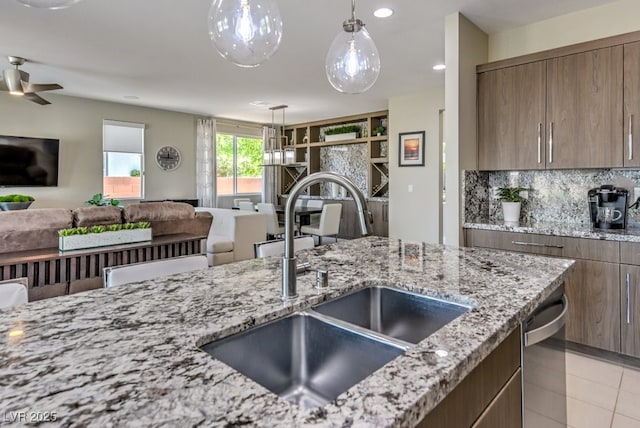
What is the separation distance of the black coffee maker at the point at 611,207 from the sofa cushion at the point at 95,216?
12.9 feet

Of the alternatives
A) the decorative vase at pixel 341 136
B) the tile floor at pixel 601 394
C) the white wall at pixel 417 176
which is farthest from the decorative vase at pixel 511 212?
the decorative vase at pixel 341 136

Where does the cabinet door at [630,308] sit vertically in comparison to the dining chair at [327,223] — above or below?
below

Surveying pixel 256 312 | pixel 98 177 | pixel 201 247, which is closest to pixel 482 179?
pixel 201 247

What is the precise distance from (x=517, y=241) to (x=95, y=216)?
11.4 ft

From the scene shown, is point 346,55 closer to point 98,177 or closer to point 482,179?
point 482,179

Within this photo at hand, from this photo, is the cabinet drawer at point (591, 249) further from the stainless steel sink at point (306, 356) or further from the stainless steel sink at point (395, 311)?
the stainless steel sink at point (306, 356)

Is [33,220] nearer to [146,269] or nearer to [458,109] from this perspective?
[146,269]

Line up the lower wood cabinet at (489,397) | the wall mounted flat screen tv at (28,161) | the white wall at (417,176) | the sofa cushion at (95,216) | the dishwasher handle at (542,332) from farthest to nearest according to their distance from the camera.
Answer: the white wall at (417,176)
the wall mounted flat screen tv at (28,161)
the sofa cushion at (95,216)
the dishwasher handle at (542,332)
the lower wood cabinet at (489,397)

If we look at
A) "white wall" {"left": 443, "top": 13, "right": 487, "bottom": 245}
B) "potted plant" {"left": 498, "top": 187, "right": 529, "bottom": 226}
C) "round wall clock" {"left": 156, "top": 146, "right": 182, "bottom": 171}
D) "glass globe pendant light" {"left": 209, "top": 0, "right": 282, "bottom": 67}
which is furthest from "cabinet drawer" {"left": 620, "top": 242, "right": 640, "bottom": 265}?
"round wall clock" {"left": 156, "top": 146, "right": 182, "bottom": 171}

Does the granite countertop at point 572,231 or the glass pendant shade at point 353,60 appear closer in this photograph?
the glass pendant shade at point 353,60

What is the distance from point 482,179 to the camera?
3537mm

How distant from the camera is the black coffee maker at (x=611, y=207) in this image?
8.91ft

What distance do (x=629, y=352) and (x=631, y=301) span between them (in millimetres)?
350

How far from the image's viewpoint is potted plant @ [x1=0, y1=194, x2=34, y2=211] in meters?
4.96
